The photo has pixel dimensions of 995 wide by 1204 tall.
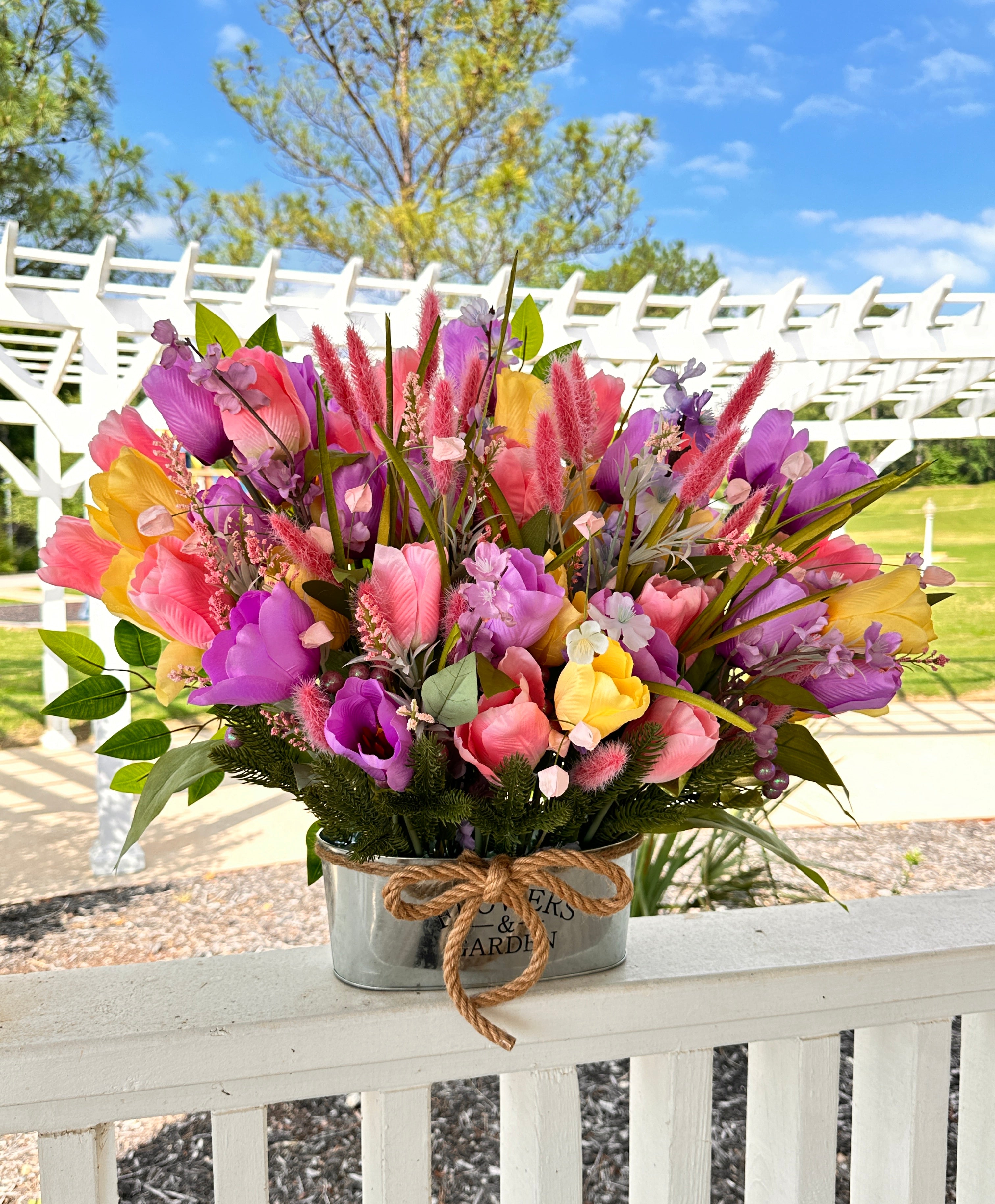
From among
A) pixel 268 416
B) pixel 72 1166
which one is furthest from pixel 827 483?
pixel 72 1166

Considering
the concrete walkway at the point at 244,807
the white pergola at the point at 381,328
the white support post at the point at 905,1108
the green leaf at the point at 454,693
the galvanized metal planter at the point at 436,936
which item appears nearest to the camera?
the green leaf at the point at 454,693

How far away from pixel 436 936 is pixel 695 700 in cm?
18

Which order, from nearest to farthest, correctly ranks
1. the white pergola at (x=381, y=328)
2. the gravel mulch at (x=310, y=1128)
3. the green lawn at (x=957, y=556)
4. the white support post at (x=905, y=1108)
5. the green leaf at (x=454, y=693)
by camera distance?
the green leaf at (x=454, y=693)
the white support post at (x=905, y=1108)
the gravel mulch at (x=310, y=1128)
the white pergola at (x=381, y=328)
the green lawn at (x=957, y=556)

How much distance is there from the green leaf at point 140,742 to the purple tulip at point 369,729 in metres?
0.14

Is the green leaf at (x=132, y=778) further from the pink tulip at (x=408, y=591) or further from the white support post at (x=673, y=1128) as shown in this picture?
the white support post at (x=673, y=1128)

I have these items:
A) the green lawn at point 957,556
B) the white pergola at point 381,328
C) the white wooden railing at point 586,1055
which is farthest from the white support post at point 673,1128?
the green lawn at point 957,556

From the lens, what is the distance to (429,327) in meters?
0.39

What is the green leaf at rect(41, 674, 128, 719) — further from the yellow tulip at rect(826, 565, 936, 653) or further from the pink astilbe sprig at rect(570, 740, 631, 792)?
the yellow tulip at rect(826, 565, 936, 653)

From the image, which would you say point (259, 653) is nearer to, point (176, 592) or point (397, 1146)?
point (176, 592)

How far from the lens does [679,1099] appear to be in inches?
19.5

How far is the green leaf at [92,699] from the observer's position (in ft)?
1.39

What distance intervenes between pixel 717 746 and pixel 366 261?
29.4 ft

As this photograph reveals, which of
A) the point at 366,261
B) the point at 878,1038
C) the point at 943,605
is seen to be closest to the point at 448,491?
the point at 878,1038

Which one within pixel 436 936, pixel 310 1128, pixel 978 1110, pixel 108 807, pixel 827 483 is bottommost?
pixel 310 1128
